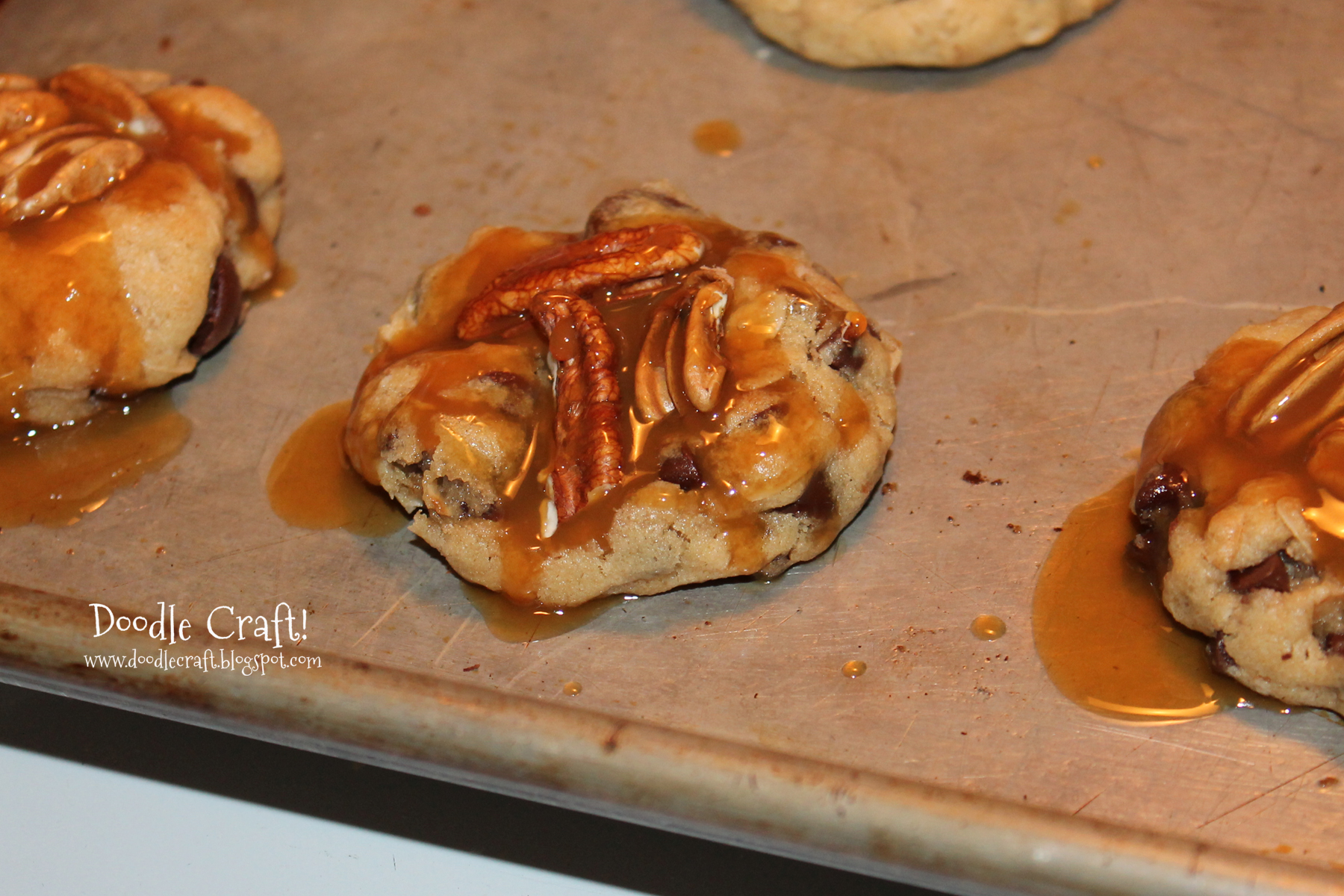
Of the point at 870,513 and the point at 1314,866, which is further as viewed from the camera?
the point at 870,513

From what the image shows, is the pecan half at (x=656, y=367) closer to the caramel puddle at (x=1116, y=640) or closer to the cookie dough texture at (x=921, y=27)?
the caramel puddle at (x=1116, y=640)

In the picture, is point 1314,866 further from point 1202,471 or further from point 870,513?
point 870,513

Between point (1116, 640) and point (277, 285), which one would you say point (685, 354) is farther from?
point (277, 285)

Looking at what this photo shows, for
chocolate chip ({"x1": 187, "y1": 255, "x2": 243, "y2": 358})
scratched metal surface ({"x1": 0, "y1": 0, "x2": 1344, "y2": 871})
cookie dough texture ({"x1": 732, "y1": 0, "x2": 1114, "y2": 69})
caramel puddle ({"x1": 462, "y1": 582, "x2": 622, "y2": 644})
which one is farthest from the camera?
cookie dough texture ({"x1": 732, "y1": 0, "x2": 1114, "y2": 69})

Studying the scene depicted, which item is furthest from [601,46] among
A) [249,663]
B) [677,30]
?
[249,663]

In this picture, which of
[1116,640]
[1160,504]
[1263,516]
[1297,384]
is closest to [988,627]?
[1116,640]

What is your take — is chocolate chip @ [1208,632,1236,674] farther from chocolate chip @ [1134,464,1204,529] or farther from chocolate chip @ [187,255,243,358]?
chocolate chip @ [187,255,243,358]

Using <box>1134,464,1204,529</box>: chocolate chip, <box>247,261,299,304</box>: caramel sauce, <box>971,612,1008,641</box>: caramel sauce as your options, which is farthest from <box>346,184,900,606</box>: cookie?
<box>247,261,299,304</box>: caramel sauce

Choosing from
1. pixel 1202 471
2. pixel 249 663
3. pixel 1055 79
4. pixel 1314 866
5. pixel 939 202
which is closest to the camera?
pixel 1314 866

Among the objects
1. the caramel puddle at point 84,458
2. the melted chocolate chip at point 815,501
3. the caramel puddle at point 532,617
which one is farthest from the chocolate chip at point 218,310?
the melted chocolate chip at point 815,501
